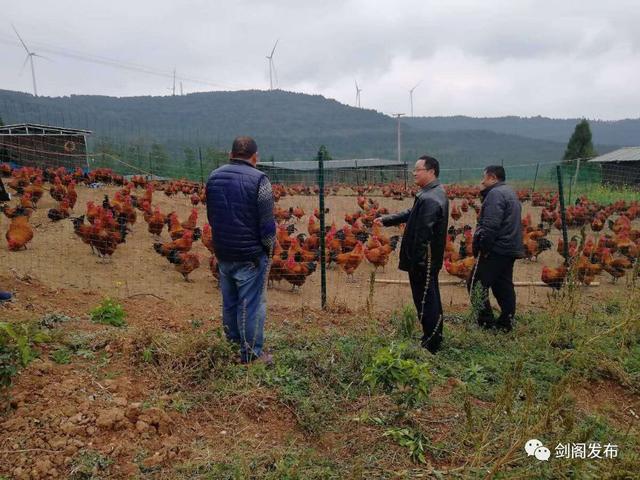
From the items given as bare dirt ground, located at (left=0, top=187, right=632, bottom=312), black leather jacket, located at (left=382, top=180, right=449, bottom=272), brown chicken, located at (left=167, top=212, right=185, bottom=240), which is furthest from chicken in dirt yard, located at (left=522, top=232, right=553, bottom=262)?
brown chicken, located at (left=167, top=212, right=185, bottom=240)

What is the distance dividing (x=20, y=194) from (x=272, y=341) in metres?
10.9

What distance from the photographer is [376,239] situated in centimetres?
830

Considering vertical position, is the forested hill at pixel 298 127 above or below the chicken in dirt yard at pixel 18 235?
above

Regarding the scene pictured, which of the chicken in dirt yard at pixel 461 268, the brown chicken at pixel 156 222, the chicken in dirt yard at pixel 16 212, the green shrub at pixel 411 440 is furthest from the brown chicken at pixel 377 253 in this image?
the chicken in dirt yard at pixel 16 212

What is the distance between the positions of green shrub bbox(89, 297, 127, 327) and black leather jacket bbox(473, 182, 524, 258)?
3.94 m

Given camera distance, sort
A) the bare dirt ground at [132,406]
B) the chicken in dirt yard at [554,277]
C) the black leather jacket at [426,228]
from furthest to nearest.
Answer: the chicken in dirt yard at [554,277] → the black leather jacket at [426,228] → the bare dirt ground at [132,406]

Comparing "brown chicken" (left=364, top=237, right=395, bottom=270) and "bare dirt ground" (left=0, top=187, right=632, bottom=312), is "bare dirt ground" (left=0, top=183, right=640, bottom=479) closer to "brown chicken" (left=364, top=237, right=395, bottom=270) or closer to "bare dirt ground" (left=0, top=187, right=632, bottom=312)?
"bare dirt ground" (left=0, top=187, right=632, bottom=312)

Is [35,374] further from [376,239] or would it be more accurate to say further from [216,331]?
[376,239]

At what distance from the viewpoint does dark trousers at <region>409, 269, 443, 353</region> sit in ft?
14.2

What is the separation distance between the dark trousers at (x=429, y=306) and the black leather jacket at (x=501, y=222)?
2.84 feet

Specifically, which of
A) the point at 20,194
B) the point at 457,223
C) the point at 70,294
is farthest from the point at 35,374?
the point at 457,223

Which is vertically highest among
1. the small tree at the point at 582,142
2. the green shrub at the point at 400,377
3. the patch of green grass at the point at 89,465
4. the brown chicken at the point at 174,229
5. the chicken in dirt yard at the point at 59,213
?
the small tree at the point at 582,142

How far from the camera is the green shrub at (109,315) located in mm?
4633

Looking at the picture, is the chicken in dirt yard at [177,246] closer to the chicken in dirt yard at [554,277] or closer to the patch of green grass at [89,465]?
the patch of green grass at [89,465]
